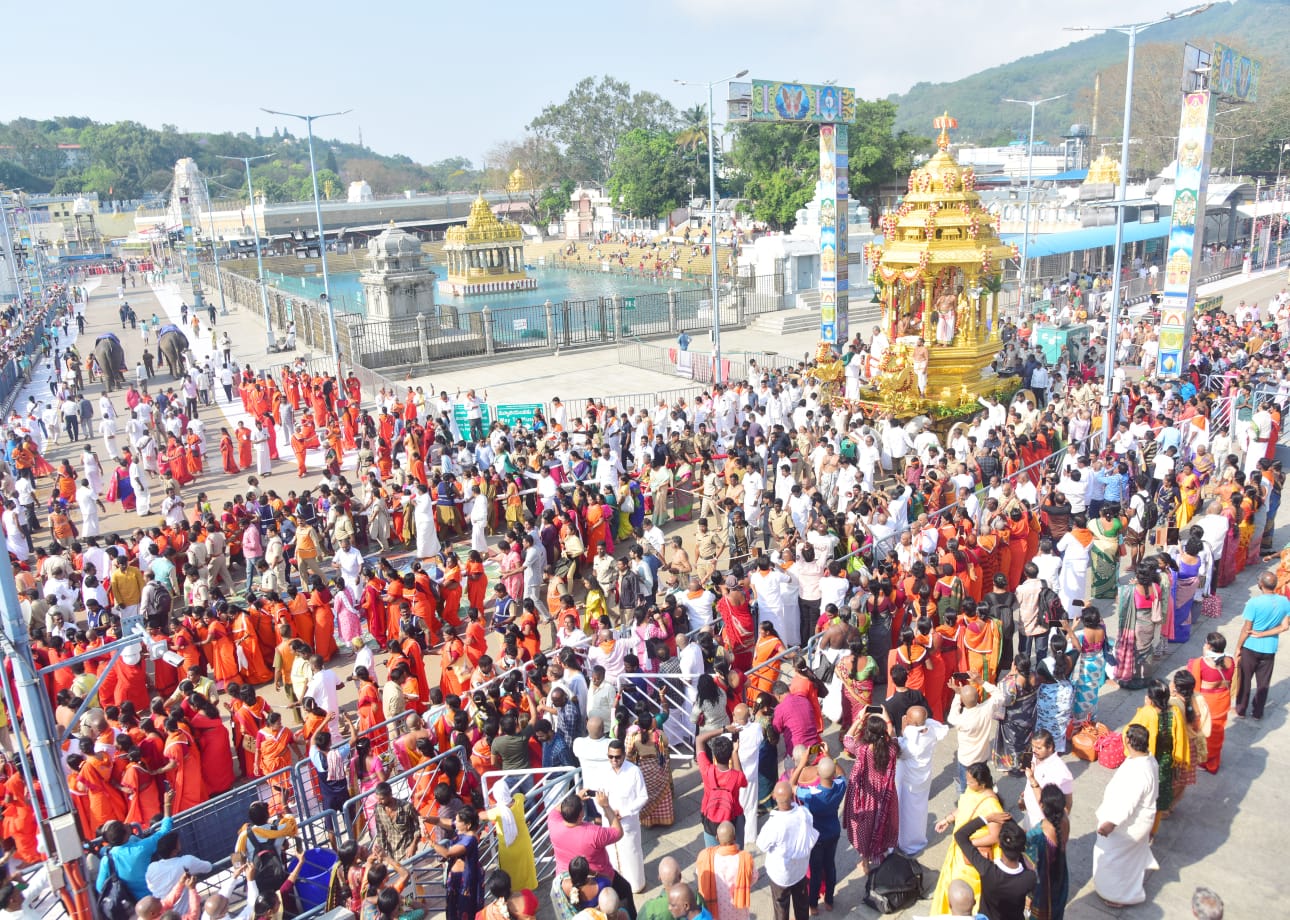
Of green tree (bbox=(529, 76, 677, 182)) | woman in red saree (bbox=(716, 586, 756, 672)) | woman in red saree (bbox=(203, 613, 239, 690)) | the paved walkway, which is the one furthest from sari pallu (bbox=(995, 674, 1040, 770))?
green tree (bbox=(529, 76, 677, 182))

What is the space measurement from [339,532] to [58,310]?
4200cm

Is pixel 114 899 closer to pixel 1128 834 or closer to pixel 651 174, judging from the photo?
pixel 1128 834

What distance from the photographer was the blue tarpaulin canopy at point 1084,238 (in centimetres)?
3550

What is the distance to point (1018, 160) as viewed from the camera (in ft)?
262

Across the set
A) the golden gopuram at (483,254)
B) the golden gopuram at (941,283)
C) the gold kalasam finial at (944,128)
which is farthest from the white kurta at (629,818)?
the golden gopuram at (483,254)

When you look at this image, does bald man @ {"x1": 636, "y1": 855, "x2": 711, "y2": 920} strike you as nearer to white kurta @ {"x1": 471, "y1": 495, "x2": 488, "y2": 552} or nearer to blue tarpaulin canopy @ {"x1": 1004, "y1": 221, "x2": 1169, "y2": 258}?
white kurta @ {"x1": 471, "y1": 495, "x2": 488, "y2": 552}

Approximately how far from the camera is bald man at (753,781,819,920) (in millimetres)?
5566

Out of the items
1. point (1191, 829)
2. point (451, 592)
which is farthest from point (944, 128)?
point (1191, 829)

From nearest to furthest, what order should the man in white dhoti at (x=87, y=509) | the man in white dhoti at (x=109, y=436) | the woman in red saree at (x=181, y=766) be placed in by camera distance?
the woman in red saree at (x=181, y=766)
the man in white dhoti at (x=87, y=509)
the man in white dhoti at (x=109, y=436)

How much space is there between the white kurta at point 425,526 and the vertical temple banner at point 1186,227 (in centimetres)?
1444

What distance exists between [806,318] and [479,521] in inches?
839

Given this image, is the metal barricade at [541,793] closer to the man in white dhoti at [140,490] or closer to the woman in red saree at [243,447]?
the man in white dhoti at [140,490]

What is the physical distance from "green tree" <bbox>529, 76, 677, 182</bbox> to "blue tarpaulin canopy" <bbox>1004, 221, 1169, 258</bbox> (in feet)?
174

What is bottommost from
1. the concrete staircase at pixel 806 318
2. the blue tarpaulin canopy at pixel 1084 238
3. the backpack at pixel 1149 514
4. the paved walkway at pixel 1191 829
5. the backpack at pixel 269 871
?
the paved walkway at pixel 1191 829
